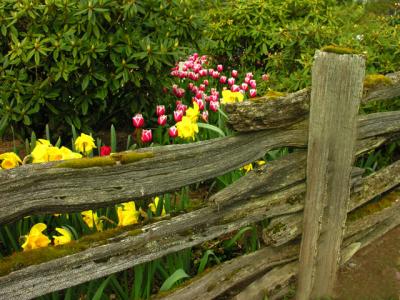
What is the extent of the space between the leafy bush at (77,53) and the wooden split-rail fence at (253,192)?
1.46 metres

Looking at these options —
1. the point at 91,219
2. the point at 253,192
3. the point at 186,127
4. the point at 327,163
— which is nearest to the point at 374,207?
the point at 327,163

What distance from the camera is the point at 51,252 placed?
163cm

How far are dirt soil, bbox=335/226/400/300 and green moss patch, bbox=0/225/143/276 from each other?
149 centimetres

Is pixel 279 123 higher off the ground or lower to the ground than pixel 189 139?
higher

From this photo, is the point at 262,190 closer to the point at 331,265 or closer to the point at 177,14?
the point at 331,265

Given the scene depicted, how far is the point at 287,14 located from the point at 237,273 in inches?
161

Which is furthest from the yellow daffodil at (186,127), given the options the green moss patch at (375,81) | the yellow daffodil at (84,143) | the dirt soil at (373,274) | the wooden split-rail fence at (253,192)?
the dirt soil at (373,274)

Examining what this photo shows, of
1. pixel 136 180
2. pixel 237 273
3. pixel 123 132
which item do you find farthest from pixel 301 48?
pixel 136 180

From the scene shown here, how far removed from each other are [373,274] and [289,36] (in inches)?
92.5

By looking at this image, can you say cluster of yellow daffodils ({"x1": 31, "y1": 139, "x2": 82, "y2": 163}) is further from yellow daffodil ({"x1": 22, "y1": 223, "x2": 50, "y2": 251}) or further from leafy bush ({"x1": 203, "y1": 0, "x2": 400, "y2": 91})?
leafy bush ({"x1": 203, "y1": 0, "x2": 400, "y2": 91})

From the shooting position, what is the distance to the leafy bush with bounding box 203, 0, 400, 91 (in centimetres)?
404

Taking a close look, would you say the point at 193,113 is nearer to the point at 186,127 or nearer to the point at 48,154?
the point at 186,127

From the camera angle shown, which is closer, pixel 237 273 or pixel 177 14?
pixel 237 273

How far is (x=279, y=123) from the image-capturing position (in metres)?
2.05
